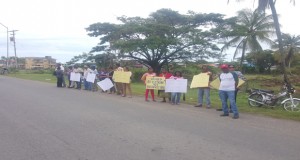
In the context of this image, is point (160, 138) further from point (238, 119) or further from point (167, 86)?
point (167, 86)

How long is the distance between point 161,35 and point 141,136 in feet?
114

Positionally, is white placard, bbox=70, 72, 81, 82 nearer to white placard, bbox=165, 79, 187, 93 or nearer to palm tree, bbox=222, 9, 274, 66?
white placard, bbox=165, 79, 187, 93

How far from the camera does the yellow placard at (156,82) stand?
655 inches

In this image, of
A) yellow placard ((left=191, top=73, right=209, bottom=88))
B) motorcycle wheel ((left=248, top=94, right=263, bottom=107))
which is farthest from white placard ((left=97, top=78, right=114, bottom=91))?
motorcycle wheel ((left=248, top=94, right=263, bottom=107))

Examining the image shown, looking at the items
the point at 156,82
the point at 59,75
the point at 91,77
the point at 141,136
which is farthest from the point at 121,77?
the point at 141,136

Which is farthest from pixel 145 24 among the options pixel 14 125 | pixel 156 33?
pixel 14 125

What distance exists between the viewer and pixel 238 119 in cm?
1120

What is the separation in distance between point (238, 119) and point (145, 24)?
31.9 m

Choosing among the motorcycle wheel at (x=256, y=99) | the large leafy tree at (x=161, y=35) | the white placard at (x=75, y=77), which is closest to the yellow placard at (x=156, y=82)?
the motorcycle wheel at (x=256, y=99)

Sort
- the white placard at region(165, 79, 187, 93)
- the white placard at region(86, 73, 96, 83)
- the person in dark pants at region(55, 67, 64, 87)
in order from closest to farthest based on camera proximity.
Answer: the white placard at region(165, 79, 187, 93), the white placard at region(86, 73, 96, 83), the person in dark pants at region(55, 67, 64, 87)

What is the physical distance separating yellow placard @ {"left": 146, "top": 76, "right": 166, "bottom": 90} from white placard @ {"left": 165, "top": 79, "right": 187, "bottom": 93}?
0.51 m

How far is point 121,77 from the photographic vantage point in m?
19.5

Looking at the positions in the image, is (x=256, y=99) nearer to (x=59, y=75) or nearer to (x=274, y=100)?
(x=274, y=100)

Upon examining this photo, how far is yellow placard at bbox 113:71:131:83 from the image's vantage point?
62.7 feet
